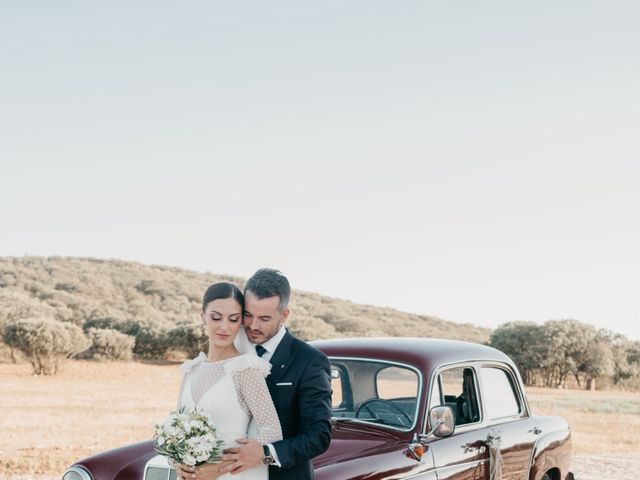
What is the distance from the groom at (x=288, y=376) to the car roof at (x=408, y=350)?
2173 millimetres

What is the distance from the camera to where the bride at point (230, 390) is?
360 cm

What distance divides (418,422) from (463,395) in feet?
3.38

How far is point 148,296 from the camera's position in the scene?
67.1 m

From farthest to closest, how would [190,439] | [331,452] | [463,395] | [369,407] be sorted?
1. [463,395]
2. [369,407]
3. [331,452]
4. [190,439]

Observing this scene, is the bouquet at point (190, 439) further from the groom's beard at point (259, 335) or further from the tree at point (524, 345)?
the tree at point (524, 345)

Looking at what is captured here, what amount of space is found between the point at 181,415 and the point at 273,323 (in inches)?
25.0

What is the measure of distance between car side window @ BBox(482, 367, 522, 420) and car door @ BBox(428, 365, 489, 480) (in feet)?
0.49

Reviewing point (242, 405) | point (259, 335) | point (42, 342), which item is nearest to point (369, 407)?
point (259, 335)

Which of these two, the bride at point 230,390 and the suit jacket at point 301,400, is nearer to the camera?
the bride at point 230,390

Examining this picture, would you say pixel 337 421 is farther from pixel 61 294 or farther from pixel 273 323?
pixel 61 294

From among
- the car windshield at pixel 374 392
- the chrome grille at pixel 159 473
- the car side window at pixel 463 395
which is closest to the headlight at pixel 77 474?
the chrome grille at pixel 159 473

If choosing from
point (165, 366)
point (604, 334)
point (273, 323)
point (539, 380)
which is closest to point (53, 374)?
point (165, 366)

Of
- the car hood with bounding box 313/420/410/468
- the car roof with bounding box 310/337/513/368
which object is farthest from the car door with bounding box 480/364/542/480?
the car hood with bounding box 313/420/410/468

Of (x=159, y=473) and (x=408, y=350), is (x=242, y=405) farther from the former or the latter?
(x=408, y=350)
